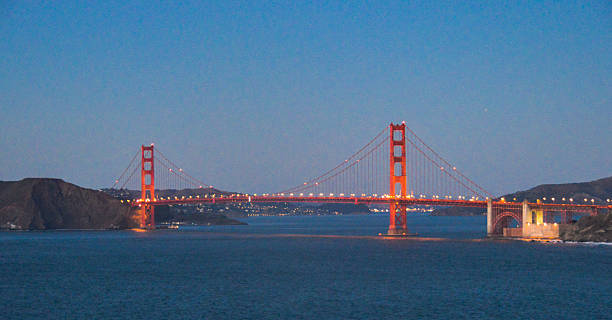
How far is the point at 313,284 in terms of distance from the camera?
49562 mm

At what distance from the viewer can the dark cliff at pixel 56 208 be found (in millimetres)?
147250

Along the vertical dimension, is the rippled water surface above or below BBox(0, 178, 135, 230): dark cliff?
below

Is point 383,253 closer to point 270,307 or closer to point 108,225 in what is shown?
point 270,307

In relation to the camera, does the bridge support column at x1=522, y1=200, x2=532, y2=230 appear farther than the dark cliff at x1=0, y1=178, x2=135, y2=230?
No

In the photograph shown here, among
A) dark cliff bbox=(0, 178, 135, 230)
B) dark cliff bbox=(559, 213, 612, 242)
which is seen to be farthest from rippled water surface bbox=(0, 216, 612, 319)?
dark cliff bbox=(0, 178, 135, 230)

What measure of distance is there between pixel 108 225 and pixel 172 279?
333ft

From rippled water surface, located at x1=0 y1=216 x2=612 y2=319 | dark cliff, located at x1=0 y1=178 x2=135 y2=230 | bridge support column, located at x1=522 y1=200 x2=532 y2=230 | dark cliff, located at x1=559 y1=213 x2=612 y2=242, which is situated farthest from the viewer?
dark cliff, located at x1=0 y1=178 x2=135 y2=230

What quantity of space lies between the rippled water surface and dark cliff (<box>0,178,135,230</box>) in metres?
68.1

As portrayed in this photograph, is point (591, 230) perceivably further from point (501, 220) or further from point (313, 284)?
point (313, 284)

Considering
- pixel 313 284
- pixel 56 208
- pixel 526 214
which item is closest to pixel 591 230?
pixel 526 214

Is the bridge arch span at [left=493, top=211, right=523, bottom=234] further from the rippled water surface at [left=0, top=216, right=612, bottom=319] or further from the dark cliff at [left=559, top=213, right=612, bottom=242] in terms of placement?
the rippled water surface at [left=0, top=216, right=612, bottom=319]

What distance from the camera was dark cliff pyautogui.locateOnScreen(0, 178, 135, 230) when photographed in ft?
483

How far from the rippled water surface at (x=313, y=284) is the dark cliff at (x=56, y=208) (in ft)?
223

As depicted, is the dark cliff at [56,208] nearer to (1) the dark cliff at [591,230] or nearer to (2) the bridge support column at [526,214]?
(2) the bridge support column at [526,214]
